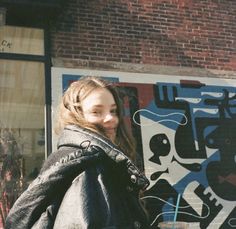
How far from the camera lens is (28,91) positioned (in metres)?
6.63

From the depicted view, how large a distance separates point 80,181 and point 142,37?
5957 mm

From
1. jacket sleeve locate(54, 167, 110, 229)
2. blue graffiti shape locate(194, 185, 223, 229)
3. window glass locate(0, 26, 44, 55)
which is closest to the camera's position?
jacket sleeve locate(54, 167, 110, 229)

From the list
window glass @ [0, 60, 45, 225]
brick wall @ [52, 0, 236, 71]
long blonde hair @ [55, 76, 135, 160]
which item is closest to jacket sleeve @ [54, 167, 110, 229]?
long blonde hair @ [55, 76, 135, 160]

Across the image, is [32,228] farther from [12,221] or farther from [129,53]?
[129,53]

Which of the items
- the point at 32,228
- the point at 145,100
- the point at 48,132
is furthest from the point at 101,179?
the point at 145,100

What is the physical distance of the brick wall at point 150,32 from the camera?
702 centimetres

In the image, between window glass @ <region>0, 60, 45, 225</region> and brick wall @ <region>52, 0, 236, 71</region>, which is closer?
window glass @ <region>0, 60, 45, 225</region>

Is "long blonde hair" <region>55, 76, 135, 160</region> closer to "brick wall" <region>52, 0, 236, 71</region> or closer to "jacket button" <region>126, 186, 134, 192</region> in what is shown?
"jacket button" <region>126, 186, 134, 192</region>

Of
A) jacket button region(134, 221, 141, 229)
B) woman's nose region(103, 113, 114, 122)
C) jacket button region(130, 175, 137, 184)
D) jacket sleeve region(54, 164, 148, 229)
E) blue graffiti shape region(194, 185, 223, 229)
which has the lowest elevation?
blue graffiti shape region(194, 185, 223, 229)

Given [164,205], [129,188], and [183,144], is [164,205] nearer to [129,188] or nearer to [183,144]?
[183,144]

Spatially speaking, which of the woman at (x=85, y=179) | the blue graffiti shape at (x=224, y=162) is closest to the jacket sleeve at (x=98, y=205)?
the woman at (x=85, y=179)

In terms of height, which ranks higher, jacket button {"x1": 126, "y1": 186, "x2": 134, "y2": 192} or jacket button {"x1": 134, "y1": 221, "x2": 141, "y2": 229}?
jacket button {"x1": 126, "y1": 186, "x2": 134, "y2": 192}

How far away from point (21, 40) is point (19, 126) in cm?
143

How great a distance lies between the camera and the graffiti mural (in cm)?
677
